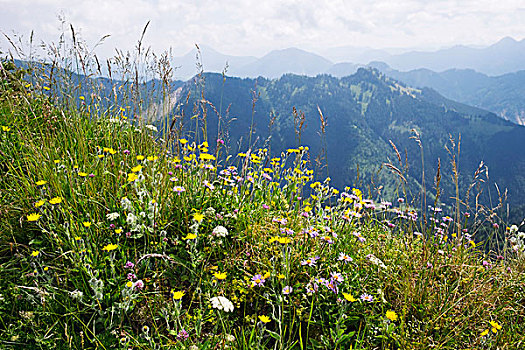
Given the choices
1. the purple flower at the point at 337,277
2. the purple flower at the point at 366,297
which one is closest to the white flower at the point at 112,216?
the purple flower at the point at 337,277

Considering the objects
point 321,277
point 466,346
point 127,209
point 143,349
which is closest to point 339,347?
point 321,277

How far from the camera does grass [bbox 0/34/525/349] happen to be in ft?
7.27

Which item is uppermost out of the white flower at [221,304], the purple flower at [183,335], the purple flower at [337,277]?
the white flower at [221,304]

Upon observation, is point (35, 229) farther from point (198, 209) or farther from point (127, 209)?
point (198, 209)

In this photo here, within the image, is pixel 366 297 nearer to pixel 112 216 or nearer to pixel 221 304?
pixel 221 304

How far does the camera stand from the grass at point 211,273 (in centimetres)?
222

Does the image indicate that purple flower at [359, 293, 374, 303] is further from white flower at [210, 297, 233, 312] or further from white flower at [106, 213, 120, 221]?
white flower at [106, 213, 120, 221]

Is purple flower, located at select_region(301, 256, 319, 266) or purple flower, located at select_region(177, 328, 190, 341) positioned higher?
purple flower, located at select_region(301, 256, 319, 266)

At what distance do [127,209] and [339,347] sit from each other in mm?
2067

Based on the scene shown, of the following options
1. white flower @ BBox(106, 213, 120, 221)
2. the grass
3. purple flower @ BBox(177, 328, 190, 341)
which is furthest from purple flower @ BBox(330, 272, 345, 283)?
white flower @ BBox(106, 213, 120, 221)

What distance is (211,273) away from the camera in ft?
8.98

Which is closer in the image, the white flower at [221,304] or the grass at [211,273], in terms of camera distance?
the white flower at [221,304]

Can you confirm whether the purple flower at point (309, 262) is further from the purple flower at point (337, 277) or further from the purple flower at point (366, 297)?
the purple flower at point (366, 297)

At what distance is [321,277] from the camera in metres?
2.78
